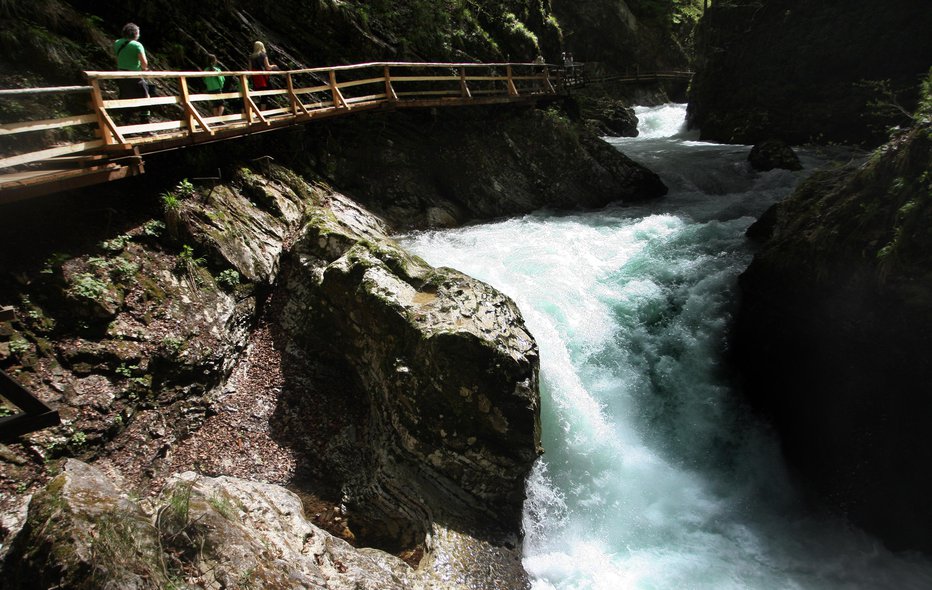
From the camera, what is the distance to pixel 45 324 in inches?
246

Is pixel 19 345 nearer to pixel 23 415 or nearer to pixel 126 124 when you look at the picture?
pixel 23 415

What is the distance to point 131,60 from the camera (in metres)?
8.54

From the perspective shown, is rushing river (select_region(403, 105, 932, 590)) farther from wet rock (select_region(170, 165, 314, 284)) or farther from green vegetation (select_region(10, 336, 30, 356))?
green vegetation (select_region(10, 336, 30, 356))

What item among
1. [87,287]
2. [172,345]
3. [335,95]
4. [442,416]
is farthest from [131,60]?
[442,416]

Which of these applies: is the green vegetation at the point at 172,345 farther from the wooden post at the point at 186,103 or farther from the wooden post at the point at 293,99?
the wooden post at the point at 293,99

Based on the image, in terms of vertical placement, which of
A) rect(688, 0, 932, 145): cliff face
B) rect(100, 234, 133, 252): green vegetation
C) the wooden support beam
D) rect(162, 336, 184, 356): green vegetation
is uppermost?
rect(688, 0, 932, 145): cliff face

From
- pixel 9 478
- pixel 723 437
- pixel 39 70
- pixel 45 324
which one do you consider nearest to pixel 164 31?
pixel 39 70

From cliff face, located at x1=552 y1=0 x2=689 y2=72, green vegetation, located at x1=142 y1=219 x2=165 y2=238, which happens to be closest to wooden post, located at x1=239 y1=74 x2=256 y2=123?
green vegetation, located at x1=142 y1=219 x2=165 y2=238

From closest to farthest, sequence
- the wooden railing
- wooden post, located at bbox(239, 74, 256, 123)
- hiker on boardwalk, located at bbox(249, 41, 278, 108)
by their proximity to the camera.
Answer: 1. the wooden railing
2. wooden post, located at bbox(239, 74, 256, 123)
3. hiker on boardwalk, located at bbox(249, 41, 278, 108)

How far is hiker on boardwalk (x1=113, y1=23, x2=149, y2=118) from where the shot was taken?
8.45 meters

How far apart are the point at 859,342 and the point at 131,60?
13.4m

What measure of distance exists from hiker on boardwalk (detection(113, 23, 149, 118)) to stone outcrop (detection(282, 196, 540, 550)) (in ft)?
17.4

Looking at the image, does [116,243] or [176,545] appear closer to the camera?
[176,545]

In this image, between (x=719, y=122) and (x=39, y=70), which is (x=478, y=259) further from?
(x=719, y=122)
